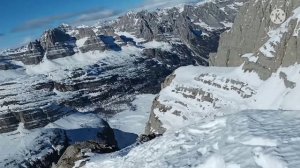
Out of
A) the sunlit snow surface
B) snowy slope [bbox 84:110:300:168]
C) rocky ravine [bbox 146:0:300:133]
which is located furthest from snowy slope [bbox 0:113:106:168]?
snowy slope [bbox 84:110:300:168]

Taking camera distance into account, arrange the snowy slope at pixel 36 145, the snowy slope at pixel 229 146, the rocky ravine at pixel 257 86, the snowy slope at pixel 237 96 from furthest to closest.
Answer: the snowy slope at pixel 36 145
the rocky ravine at pixel 257 86
the snowy slope at pixel 237 96
the snowy slope at pixel 229 146

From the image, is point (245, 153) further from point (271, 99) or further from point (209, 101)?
point (209, 101)

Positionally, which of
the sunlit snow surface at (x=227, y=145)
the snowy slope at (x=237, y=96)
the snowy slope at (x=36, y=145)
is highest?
the sunlit snow surface at (x=227, y=145)

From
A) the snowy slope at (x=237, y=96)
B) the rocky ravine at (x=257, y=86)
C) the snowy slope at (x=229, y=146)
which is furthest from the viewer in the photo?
the rocky ravine at (x=257, y=86)

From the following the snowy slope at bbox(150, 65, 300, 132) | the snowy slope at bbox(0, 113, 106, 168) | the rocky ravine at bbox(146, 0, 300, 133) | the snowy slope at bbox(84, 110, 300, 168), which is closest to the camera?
the snowy slope at bbox(84, 110, 300, 168)

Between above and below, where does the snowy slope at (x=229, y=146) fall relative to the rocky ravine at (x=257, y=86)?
above

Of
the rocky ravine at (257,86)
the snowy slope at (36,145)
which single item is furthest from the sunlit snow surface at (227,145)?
the snowy slope at (36,145)

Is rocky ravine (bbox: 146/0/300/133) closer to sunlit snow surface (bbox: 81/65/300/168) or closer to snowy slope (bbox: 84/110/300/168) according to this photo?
sunlit snow surface (bbox: 81/65/300/168)

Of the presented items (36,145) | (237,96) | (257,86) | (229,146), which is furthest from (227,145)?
(36,145)

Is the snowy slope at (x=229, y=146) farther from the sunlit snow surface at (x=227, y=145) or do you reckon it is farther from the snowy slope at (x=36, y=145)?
the snowy slope at (x=36, y=145)

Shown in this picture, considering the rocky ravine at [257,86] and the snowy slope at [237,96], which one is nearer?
the snowy slope at [237,96]
